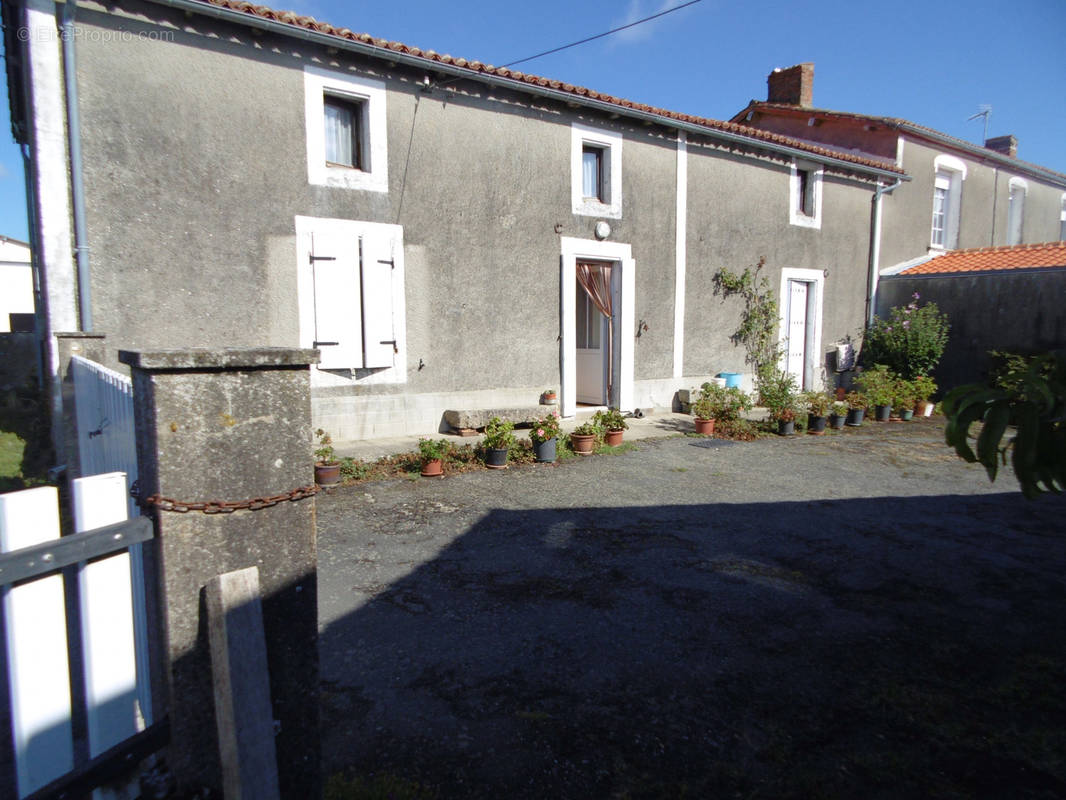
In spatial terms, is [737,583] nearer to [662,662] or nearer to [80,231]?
[662,662]

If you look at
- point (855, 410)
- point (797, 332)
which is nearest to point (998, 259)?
point (797, 332)

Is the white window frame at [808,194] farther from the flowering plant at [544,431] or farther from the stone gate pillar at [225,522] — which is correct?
the stone gate pillar at [225,522]

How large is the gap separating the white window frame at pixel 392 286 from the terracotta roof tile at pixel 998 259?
34.4 ft

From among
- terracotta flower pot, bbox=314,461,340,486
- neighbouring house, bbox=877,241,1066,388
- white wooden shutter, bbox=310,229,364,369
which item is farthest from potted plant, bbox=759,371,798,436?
terracotta flower pot, bbox=314,461,340,486

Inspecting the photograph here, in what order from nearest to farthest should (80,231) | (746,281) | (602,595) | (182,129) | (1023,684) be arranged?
(1023,684), (602,595), (80,231), (182,129), (746,281)

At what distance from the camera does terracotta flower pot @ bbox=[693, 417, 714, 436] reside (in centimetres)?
927

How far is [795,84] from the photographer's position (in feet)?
49.9

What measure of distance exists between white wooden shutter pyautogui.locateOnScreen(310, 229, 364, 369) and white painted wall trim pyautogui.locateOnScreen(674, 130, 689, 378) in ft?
17.1

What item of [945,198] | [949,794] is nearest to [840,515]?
[949,794]

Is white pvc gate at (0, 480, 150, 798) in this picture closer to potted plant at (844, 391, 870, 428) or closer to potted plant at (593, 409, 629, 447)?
potted plant at (593, 409, 629, 447)

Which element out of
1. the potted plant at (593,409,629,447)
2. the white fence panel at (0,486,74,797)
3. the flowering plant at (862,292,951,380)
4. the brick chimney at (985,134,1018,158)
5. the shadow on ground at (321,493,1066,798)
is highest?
the brick chimney at (985,134,1018,158)

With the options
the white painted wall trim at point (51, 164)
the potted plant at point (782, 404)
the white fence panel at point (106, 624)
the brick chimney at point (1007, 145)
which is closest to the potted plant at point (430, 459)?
the white painted wall trim at point (51, 164)

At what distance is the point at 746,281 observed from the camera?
11148 mm

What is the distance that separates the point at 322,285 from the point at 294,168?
4.07 feet
